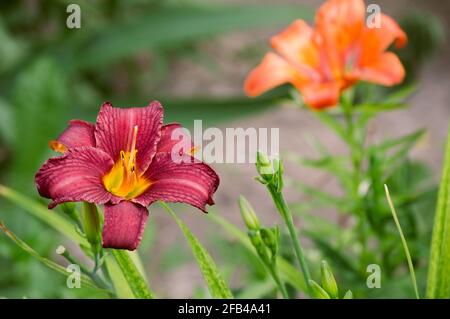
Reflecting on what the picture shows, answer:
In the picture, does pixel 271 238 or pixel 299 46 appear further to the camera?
pixel 299 46

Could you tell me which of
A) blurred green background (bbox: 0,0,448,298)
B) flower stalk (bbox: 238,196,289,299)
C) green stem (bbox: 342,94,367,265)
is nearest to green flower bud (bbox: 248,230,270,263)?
flower stalk (bbox: 238,196,289,299)

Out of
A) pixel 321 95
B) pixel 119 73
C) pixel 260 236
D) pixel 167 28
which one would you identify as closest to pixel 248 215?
pixel 260 236

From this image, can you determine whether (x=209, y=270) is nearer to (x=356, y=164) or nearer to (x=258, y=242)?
(x=258, y=242)

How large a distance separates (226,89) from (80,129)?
56.1 inches

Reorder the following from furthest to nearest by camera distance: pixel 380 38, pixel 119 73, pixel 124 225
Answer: pixel 119 73
pixel 380 38
pixel 124 225

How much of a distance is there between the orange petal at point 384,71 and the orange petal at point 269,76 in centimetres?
6

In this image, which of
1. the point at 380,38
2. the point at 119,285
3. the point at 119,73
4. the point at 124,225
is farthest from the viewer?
the point at 119,73

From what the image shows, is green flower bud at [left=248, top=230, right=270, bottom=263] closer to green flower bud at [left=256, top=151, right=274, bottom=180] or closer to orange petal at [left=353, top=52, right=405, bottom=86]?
green flower bud at [left=256, top=151, right=274, bottom=180]

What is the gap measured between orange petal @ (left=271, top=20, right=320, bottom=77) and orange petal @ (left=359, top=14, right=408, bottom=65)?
0.04 meters

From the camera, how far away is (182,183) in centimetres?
32

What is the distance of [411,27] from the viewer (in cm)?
163

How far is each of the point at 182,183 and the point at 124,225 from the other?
0.03m

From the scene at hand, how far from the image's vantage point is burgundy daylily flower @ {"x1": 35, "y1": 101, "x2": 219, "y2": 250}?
30 centimetres

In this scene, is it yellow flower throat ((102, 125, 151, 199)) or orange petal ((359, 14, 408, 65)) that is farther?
orange petal ((359, 14, 408, 65))
